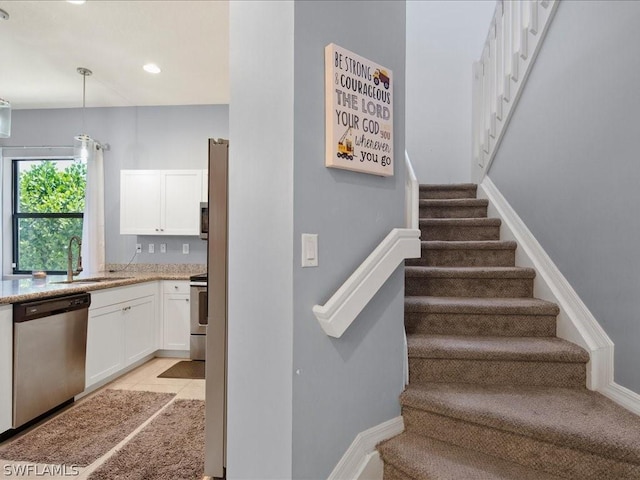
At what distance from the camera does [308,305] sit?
1397mm

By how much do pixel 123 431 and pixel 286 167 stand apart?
7.33ft

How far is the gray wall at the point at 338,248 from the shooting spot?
138cm

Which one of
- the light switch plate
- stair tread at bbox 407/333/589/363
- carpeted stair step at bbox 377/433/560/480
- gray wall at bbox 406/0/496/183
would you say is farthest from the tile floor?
gray wall at bbox 406/0/496/183

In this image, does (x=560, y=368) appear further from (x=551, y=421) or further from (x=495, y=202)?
(x=495, y=202)

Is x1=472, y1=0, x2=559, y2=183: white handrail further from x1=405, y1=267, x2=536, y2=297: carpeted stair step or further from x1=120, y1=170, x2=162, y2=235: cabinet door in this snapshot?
x1=120, y1=170, x2=162, y2=235: cabinet door

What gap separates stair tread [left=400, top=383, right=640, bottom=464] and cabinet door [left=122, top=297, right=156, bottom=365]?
296 cm

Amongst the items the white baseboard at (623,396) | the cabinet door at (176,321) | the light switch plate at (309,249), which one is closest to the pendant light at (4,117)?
the cabinet door at (176,321)

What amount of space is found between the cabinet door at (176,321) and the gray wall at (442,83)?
9.89ft

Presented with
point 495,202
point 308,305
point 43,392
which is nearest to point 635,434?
point 308,305

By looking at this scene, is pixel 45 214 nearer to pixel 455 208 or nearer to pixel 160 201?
pixel 160 201

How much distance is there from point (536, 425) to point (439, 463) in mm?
396

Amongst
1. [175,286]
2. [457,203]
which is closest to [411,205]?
[457,203]

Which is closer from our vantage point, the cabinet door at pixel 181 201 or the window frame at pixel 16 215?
the cabinet door at pixel 181 201

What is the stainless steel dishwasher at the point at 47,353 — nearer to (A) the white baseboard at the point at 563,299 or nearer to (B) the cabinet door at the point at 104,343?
(B) the cabinet door at the point at 104,343
